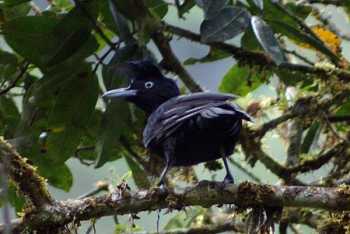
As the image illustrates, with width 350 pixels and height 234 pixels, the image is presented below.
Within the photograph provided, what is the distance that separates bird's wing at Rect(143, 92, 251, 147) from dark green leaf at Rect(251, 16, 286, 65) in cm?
30

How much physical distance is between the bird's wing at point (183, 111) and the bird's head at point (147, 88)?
7.6 inches

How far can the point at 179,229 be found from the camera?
4.38 meters

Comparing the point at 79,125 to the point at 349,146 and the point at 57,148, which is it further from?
the point at 349,146

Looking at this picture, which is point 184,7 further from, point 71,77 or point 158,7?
point 71,77

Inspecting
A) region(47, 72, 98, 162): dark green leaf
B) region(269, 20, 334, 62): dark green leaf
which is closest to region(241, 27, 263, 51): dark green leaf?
region(269, 20, 334, 62): dark green leaf

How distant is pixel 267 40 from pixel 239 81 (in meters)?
1.14

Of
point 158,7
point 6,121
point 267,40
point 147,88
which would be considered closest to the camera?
point 267,40

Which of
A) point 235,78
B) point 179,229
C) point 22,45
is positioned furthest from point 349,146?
point 22,45

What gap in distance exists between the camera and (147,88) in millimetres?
3521

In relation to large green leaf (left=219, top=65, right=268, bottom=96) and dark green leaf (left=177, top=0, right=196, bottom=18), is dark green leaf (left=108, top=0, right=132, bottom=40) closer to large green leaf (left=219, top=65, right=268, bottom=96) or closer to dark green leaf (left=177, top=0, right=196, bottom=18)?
dark green leaf (left=177, top=0, right=196, bottom=18)

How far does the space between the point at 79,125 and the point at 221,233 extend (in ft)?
4.01

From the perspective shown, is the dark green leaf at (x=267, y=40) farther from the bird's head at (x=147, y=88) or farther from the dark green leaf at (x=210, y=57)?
the dark green leaf at (x=210, y=57)

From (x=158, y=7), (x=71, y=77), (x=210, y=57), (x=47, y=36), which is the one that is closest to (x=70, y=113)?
(x=71, y=77)

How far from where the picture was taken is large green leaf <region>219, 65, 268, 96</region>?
4.34 meters
